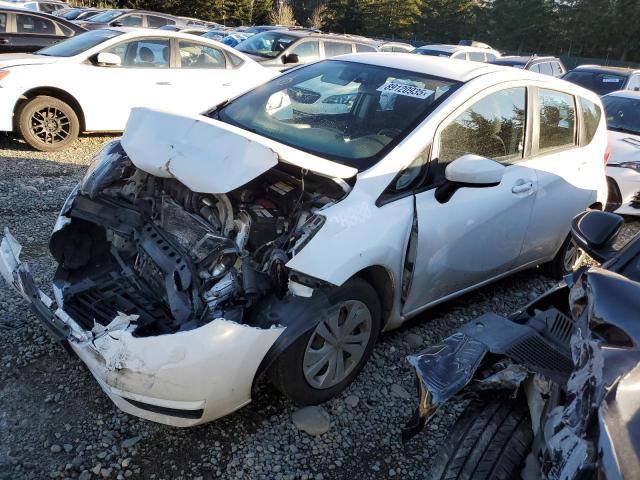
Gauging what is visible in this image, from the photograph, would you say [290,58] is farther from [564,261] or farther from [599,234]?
[599,234]

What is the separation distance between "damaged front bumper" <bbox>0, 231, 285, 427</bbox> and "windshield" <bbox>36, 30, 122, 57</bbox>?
6207mm

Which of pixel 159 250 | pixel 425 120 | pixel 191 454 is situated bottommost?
pixel 191 454

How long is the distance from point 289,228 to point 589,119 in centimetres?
311

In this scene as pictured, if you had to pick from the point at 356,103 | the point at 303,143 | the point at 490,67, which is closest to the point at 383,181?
the point at 303,143

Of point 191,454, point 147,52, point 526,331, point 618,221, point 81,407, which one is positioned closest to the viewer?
point 526,331

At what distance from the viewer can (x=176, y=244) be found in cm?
308

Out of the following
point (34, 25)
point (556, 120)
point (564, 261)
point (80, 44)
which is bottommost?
point (564, 261)

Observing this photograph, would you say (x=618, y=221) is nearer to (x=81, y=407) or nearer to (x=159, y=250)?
(x=159, y=250)

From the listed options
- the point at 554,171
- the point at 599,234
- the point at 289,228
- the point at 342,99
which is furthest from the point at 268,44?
the point at 599,234

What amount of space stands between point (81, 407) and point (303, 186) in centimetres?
165

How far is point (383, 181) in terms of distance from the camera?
3.00 metres

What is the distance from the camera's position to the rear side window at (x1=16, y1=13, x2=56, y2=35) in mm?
10078

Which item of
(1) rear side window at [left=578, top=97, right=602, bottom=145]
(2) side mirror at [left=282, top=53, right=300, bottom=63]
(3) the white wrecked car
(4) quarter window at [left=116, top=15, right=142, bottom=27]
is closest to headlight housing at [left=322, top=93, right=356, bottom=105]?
(3) the white wrecked car

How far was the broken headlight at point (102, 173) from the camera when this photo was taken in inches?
133
